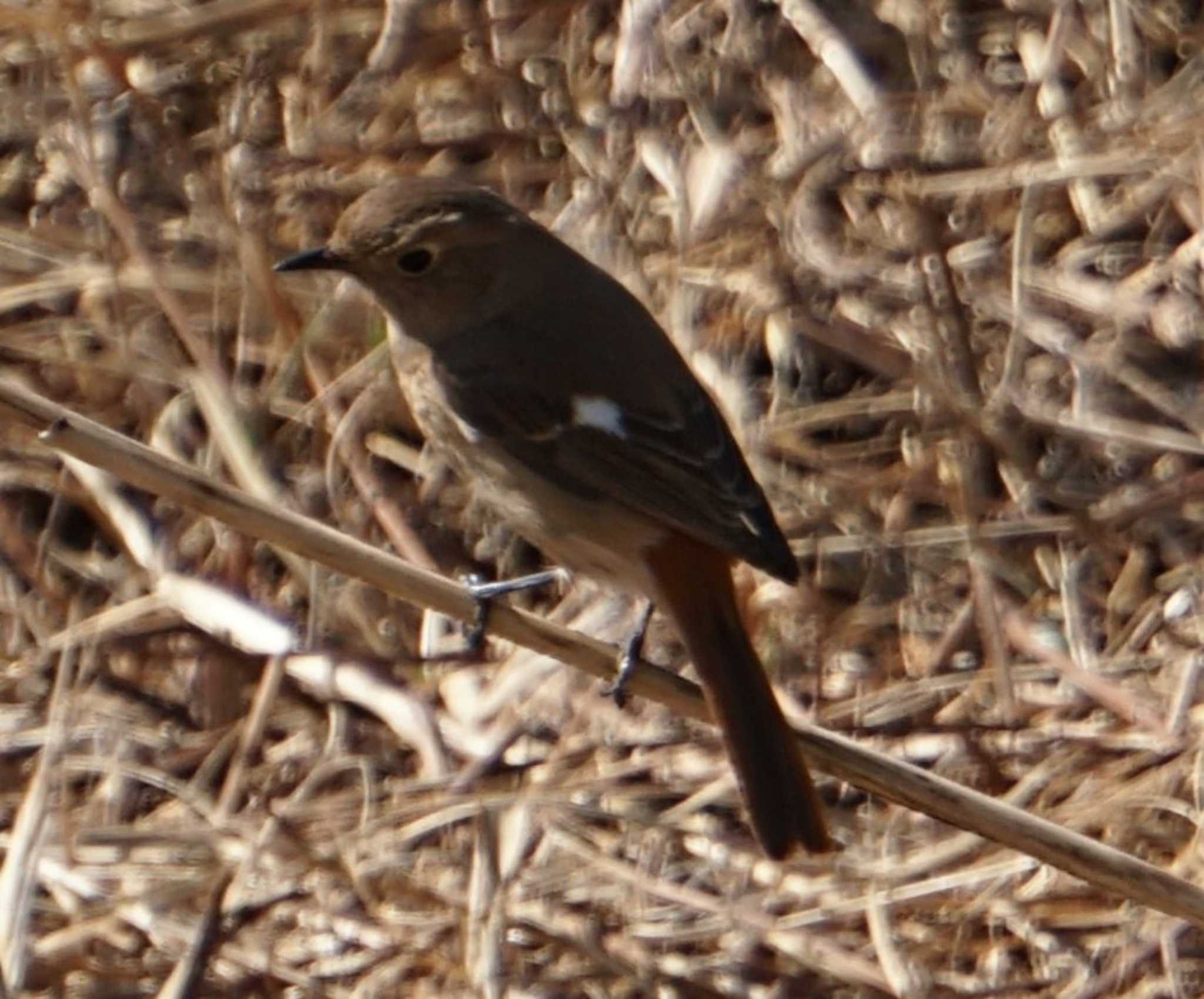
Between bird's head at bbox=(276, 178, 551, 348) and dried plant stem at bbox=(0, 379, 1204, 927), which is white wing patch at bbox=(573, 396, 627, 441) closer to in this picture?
bird's head at bbox=(276, 178, 551, 348)

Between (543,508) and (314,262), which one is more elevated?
(314,262)

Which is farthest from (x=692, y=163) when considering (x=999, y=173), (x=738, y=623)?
(x=738, y=623)

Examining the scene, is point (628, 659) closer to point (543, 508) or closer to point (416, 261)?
point (543, 508)

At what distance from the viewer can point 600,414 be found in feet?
14.4

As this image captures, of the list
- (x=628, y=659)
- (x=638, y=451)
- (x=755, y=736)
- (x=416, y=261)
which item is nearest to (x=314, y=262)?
(x=416, y=261)

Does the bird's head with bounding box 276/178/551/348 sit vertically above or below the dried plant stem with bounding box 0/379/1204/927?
above

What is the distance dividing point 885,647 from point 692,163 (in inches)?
50.3

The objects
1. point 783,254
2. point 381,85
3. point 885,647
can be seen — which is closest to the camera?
point 885,647

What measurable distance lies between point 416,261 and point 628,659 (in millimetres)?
944

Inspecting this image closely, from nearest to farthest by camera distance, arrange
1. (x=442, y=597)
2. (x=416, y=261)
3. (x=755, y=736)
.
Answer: (x=442, y=597), (x=755, y=736), (x=416, y=261)

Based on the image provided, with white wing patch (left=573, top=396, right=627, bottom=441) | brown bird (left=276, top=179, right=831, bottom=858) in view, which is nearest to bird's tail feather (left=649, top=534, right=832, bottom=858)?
brown bird (left=276, top=179, right=831, bottom=858)

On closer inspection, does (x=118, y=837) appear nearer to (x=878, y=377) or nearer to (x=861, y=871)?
(x=861, y=871)

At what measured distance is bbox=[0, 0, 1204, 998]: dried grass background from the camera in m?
4.67

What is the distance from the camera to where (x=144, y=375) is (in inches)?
230
